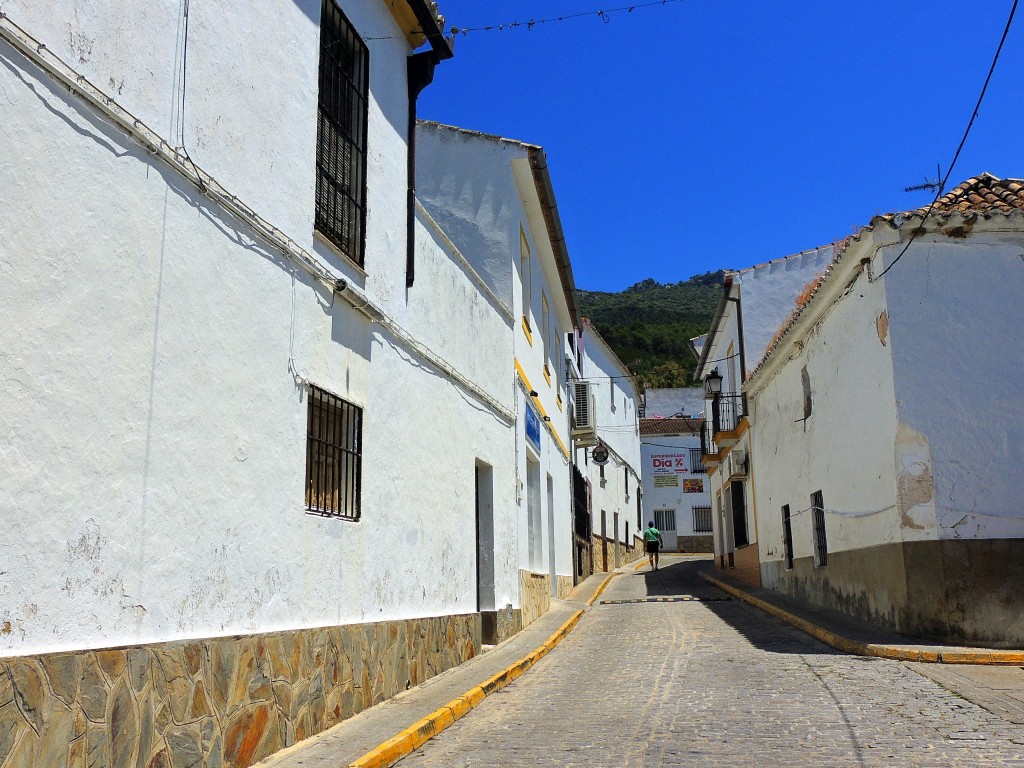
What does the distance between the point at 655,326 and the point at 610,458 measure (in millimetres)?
39231

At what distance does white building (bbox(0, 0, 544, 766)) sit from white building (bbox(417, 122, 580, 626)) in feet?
15.1

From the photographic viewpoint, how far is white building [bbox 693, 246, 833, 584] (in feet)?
71.5

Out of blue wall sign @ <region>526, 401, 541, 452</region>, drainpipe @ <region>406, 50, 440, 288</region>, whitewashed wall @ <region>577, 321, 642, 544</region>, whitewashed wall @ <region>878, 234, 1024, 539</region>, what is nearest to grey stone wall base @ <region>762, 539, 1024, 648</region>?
whitewashed wall @ <region>878, 234, 1024, 539</region>

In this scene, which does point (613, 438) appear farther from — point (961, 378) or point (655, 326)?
point (655, 326)

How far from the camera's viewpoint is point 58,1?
4.35 meters

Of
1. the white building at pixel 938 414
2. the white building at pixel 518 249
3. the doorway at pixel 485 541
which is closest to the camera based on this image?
the white building at pixel 938 414

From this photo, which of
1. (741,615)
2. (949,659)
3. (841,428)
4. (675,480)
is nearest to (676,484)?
(675,480)

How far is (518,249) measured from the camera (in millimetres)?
14852

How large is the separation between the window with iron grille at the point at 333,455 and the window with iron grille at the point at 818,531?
9217mm

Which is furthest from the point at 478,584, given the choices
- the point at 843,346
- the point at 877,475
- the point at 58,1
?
the point at 58,1

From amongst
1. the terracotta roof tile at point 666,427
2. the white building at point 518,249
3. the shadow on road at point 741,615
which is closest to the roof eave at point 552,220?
the white building at point 518,249

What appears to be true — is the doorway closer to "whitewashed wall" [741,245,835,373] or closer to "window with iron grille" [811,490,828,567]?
"window with iron grille" [811,490,828,567]

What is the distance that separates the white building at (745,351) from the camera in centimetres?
2178

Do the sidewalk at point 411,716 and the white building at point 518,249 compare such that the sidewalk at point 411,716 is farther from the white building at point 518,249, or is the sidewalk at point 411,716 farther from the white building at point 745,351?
the white building at point 745,351
